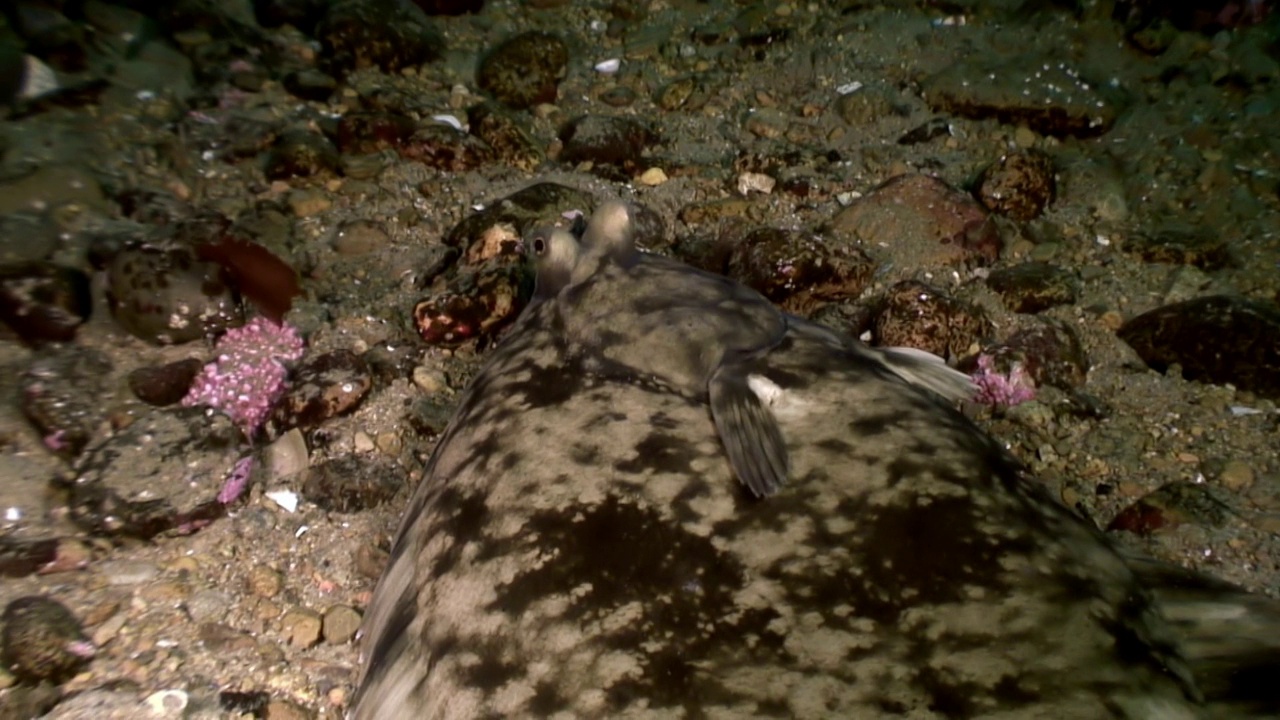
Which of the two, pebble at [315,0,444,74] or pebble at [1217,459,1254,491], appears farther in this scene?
pebble at [315,0,444,74]

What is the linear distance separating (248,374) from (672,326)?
2.20 m

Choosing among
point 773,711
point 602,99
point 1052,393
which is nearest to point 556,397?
point 773,711

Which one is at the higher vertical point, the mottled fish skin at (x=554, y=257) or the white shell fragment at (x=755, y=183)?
the white shell fragment at (x=755, y=183)

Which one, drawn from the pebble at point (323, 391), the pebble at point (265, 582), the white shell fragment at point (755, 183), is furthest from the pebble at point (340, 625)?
the white shell fragment at point (755, 183)

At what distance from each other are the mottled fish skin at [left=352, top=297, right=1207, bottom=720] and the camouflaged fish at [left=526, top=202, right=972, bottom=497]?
10 cm

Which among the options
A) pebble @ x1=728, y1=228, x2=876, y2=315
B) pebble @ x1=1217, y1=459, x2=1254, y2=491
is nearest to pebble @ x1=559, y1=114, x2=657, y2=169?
pebble @ x1=728, y1=228, x2=876, y2=315

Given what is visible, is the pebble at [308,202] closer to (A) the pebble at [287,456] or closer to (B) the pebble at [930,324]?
(A) the pebble at [287,456]

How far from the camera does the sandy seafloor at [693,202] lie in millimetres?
2916

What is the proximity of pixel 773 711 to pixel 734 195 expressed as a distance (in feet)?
12.0

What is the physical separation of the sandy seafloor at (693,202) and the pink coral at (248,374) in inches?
7.9

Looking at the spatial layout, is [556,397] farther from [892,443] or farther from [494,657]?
[892,443]

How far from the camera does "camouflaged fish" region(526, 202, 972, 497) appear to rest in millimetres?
2346

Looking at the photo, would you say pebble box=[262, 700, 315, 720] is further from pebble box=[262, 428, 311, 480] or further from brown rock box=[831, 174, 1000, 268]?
brown rock box=[831, 174, 1000, 268]

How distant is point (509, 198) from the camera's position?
14.5ft
